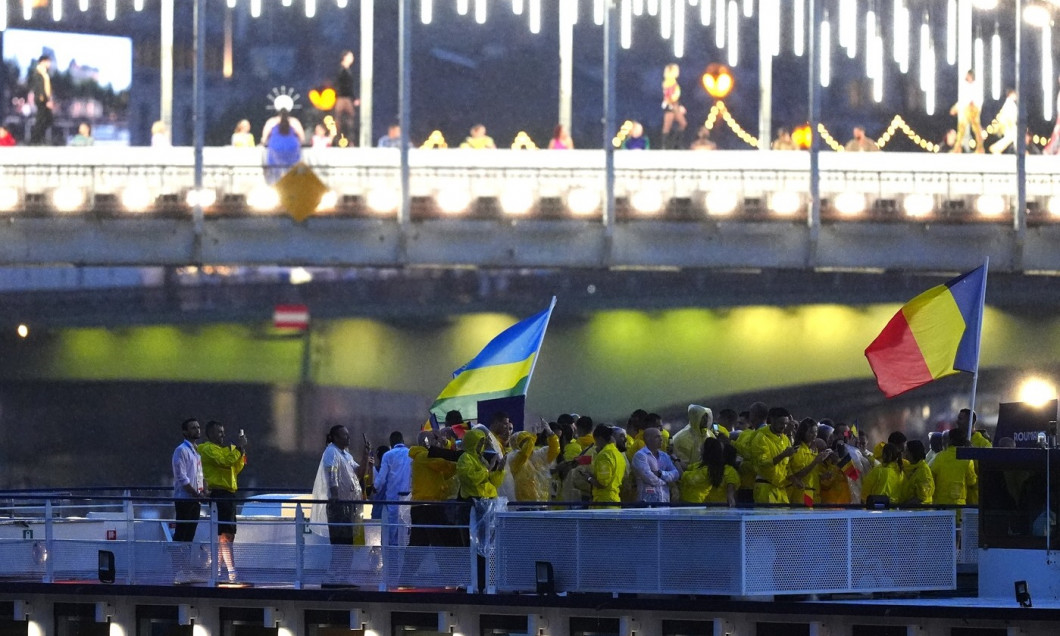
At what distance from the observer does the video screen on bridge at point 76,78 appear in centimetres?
4984

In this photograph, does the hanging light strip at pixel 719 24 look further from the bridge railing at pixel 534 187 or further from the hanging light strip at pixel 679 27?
the bridge railing at pixel 534 187

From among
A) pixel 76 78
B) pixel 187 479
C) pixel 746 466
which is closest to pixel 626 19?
pixel 76 78

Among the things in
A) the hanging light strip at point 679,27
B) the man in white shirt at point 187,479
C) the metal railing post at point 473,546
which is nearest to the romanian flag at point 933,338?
the metal railing post at point 473,546

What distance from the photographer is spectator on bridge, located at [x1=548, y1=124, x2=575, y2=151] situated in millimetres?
47438

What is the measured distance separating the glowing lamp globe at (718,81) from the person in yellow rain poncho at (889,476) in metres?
32.3

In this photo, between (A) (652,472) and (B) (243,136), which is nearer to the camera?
(A) (652,472)

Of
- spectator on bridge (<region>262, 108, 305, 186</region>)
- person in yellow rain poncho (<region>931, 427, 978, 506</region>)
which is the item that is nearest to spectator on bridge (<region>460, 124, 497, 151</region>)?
spectator on bridge (<region>262, 108, 305, 186</region>)

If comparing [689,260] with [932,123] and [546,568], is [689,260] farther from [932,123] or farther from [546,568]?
[546,568]

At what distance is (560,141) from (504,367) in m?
26.9

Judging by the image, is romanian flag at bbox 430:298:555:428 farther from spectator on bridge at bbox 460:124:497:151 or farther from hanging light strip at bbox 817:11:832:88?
hanging light strip at bbox 817:11:832:88

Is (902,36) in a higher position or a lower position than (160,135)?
higher

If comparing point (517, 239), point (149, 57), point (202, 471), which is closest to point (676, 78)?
point (517, 239)

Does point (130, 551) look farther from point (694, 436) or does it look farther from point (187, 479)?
point (694, 436)

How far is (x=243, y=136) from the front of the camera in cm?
4878
